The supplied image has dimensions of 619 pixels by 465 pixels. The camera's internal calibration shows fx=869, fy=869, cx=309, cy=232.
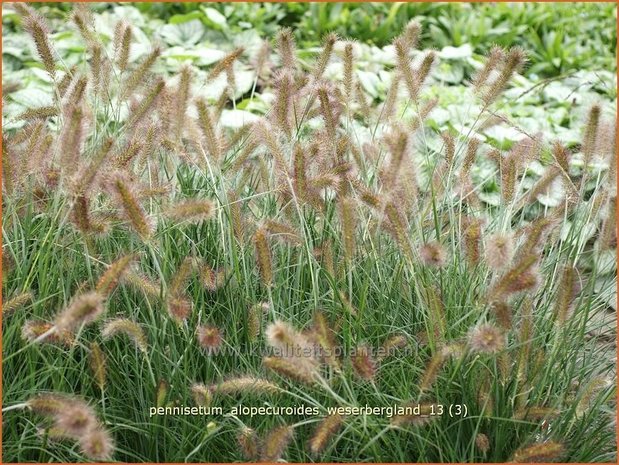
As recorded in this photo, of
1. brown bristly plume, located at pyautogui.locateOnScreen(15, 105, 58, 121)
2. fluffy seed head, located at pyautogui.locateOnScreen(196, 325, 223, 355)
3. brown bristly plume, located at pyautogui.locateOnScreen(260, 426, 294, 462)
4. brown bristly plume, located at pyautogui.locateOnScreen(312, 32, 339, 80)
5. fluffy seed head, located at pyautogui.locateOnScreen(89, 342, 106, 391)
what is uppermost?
brown bristly plume, located at pyautogui.locateOnScreen(312, 32, 339, 80)

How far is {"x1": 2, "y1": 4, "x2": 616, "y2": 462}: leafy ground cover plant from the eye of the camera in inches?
89.0

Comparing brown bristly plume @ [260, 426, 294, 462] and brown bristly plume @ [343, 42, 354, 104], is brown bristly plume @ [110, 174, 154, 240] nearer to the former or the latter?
brown bristly plume @ [260, 426, 294, 462]

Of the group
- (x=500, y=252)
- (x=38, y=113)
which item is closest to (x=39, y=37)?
(x=38, y=113)

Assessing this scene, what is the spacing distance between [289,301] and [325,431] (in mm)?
678

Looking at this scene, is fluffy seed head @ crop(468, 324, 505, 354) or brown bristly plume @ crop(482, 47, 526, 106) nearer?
fluffy seed head @ crop(468, 324, 505, 354)

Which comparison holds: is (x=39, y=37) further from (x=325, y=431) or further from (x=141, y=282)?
(x=325, y=431)

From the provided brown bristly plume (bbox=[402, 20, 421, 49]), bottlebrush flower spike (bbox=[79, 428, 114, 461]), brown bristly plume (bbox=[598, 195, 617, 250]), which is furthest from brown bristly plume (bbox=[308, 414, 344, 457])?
brown bristly plume (bbox=[402, 20, 421, 49])

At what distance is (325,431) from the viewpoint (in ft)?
6.93

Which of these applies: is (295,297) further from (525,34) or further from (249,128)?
(525,34)

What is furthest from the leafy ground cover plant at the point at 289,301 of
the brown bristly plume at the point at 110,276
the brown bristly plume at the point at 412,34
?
the brown bristly plume at the point at 412,34

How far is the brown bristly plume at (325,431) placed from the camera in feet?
6.84

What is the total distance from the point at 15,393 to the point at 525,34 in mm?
5463

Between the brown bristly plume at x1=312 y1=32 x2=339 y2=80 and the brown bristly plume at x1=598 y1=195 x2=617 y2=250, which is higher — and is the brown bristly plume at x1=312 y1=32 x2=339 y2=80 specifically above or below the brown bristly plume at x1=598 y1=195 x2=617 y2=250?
above

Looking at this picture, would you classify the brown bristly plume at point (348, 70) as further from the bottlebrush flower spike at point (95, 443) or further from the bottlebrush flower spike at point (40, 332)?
the bottlebrush flower spike at point (95, 443)
